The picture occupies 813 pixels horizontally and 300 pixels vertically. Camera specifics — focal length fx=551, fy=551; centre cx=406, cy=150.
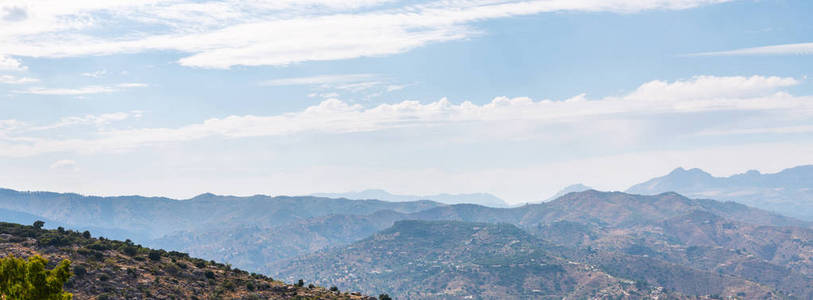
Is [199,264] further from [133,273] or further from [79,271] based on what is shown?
[79,271]

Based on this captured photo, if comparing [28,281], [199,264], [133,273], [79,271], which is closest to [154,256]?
[199,264]

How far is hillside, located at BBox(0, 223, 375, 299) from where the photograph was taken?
310 feet

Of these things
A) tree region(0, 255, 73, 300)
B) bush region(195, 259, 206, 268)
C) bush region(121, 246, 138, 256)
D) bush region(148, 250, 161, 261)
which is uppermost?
tree region(0, 255, 73, 300)

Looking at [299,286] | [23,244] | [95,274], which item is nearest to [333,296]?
[299,286]

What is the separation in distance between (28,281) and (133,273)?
198 feet

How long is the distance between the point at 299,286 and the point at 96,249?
43038mm

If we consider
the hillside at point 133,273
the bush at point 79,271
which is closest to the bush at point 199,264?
the hillside at point 133,273

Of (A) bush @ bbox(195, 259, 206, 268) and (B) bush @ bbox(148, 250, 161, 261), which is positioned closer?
(B) bush @ bbox(148, 250, 161, 261)

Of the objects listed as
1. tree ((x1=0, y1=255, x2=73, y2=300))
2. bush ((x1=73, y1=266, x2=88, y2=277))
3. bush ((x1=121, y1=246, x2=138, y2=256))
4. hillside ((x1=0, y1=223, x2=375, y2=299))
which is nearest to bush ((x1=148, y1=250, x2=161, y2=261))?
hillside ((x1=0, y1=223, x2=375, y2=299))

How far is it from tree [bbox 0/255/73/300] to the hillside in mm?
46099

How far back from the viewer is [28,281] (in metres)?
46.1

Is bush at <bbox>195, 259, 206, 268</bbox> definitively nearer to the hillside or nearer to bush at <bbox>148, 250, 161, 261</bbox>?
the hillside

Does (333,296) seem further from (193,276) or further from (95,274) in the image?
(95,274)

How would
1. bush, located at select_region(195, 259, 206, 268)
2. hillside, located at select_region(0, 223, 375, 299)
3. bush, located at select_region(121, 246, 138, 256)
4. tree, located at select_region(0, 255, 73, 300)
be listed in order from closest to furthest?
tree, located at select_region(0, 255, 73, 300) → hillside, located at select_region(0, 223, 375, 299) → bush, located at select_region(121, 246, 138, 256) → bush, located at select_region(195, 259, 206, 268)
